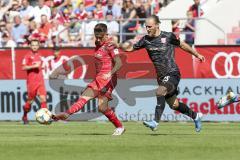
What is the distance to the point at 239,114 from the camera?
25891mm

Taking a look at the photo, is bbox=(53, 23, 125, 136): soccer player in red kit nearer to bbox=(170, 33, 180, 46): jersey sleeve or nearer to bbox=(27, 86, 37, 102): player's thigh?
bbox=(170, 33, 180, 46): jersey sleeve

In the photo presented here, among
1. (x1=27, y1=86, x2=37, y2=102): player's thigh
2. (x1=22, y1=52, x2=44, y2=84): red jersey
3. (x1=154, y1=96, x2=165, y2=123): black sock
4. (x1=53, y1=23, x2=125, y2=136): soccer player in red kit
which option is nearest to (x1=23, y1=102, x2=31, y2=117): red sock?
(x1=27, y1=86, x2=37, y2=102): player's thigh

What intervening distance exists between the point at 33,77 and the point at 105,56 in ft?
22.6

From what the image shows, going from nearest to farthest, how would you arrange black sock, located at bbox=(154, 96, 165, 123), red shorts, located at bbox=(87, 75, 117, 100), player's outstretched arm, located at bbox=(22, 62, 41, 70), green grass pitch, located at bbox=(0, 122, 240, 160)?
green grass pitch, located at bbox=(0, 122, 240, 160), black sock, located at bbox=(154, 96, 165, 123), red shorts, located at bbox=(87, 75, 117, 100), player's outstretched arm, located at bbox=(22, 62, 41, 70)

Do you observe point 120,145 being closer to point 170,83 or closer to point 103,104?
point 103,104

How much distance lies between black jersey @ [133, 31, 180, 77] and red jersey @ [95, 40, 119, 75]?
1.58 feet

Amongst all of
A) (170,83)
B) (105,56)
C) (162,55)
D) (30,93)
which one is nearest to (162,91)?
(170,83)

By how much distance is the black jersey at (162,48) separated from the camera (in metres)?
18.4

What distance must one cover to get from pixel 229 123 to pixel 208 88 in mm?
1589

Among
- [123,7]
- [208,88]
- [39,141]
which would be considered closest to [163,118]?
[208,88]

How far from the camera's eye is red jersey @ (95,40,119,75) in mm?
18531

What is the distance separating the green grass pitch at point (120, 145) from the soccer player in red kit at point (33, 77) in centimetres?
486

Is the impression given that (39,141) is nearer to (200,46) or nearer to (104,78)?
(104,78)

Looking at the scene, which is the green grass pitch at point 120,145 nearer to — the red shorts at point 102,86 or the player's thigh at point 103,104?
the player's thigh at point 103,104
